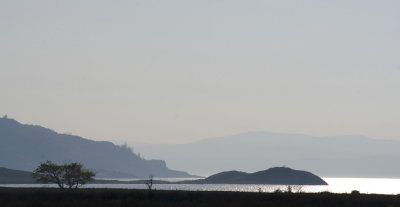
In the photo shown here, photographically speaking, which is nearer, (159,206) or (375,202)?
(159,206)

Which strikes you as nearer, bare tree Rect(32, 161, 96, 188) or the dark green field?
the dark green field

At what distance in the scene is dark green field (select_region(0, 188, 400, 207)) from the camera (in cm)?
8775

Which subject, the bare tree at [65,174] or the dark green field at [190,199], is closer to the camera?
the dark green field at [190,199]

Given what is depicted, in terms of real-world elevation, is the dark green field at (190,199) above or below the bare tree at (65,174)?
below

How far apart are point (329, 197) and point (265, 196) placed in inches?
346

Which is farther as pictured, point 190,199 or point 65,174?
point 65,174

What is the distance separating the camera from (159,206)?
83375mm

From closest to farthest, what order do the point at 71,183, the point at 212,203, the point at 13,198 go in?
1. the point at 212,203
2. the point at 13,198
3. the point at 71,183

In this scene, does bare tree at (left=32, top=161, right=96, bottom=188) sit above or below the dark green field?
above

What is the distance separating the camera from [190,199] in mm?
102062

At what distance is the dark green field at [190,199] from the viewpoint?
87.8 m

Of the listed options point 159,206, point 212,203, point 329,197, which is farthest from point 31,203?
point 329,197

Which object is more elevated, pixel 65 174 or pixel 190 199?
pixel 65 174

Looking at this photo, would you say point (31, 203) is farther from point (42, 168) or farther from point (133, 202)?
point (42, 168)
